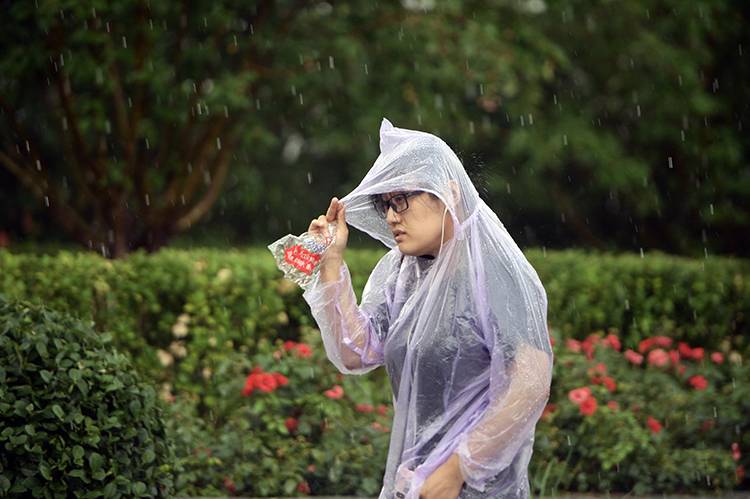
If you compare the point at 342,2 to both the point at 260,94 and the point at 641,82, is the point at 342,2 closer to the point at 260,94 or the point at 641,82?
the point at 260,94

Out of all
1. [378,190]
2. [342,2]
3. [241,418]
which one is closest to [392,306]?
[378,190]

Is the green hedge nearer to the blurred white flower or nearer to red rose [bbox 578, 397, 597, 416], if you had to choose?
the blurred white flower

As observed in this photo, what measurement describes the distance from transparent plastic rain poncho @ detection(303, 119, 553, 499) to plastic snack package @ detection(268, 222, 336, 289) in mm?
213

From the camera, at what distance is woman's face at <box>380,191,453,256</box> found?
3.12 metres

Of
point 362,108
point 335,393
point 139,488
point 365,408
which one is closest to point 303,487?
point 335,393

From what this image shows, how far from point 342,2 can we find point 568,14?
5073mm

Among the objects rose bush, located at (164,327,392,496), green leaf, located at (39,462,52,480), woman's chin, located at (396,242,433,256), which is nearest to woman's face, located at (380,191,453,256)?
woman's chin, located at (396,242,433,256)

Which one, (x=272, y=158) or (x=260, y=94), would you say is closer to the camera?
(x=260, y=94)

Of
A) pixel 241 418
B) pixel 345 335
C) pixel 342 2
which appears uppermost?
pixel 345 335

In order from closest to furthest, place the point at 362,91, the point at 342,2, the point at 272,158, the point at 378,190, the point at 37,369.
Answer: the point at 378,190, the point at 37,369, the point at 342,2, the point at 362,91, the point at 272,158

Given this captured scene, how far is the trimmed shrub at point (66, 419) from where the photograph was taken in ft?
13.3

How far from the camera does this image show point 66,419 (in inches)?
160

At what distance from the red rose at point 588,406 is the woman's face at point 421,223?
351 cm

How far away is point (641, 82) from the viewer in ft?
53.1
